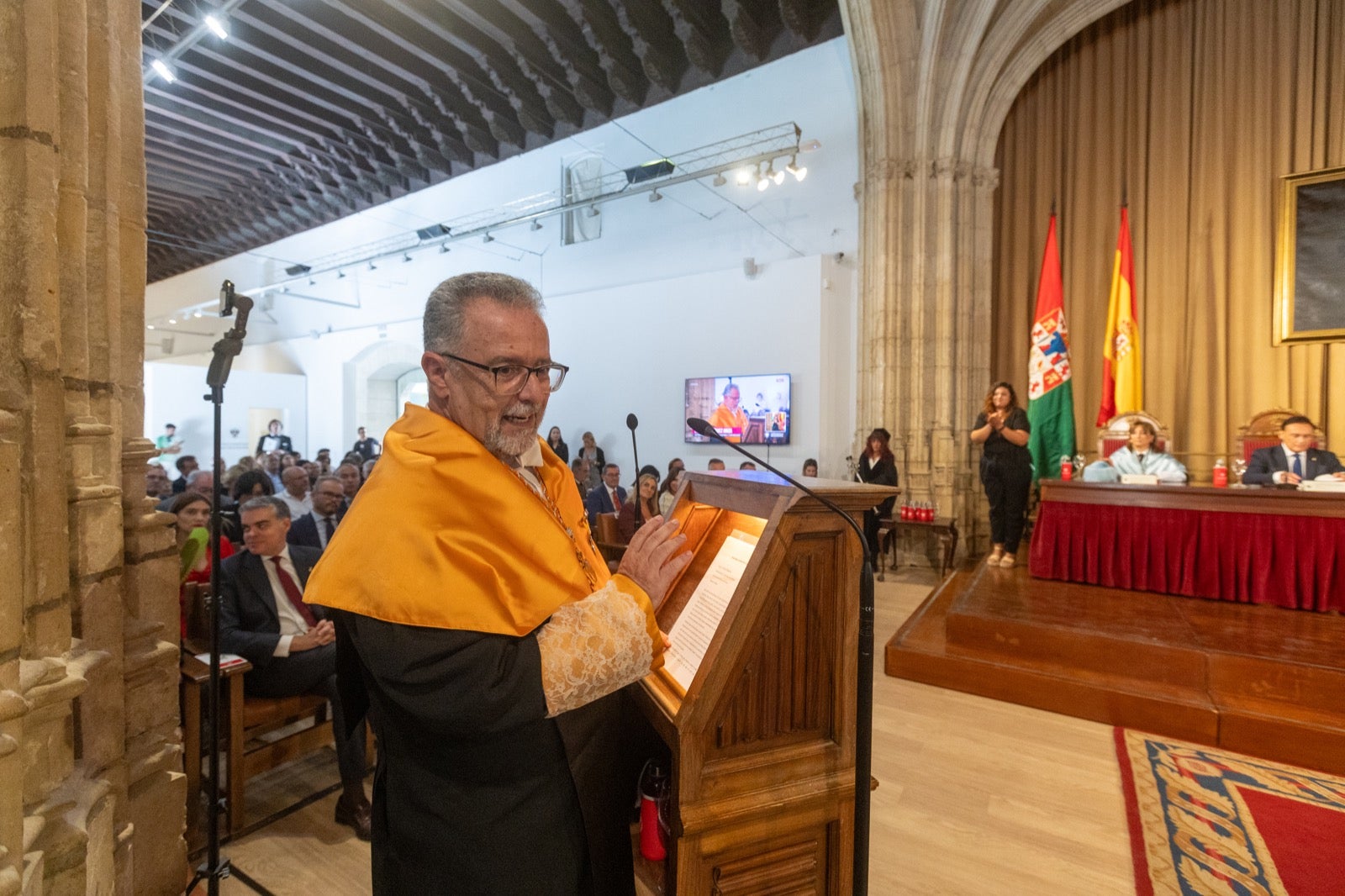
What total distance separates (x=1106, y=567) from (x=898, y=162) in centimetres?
440

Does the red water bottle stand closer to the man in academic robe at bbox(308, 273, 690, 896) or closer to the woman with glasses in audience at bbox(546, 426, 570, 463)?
the man in academic robe at bbox(308, 273, 690, 896)

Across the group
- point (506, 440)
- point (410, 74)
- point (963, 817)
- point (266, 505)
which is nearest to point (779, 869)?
point (506, 440)

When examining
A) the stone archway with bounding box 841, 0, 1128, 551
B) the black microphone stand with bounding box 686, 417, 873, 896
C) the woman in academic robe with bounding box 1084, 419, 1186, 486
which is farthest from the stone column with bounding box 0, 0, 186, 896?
the stone archway with bounding box 841, 0, 1128, 551

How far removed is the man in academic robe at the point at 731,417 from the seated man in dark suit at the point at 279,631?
241 inches

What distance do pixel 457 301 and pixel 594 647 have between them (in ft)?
2.02

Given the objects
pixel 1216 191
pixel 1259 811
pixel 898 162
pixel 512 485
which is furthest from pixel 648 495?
pixel 1216 191

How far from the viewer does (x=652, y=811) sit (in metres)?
1.38

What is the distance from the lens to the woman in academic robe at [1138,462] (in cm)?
477

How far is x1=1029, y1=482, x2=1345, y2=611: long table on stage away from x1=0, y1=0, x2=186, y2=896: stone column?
4.98m

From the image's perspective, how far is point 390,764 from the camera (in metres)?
1.16

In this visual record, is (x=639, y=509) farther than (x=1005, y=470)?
No

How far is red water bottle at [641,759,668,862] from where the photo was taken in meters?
1.35

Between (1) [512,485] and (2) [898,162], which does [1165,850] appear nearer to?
(1) [512,485]

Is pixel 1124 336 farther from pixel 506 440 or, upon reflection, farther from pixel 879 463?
pixel 506 440
